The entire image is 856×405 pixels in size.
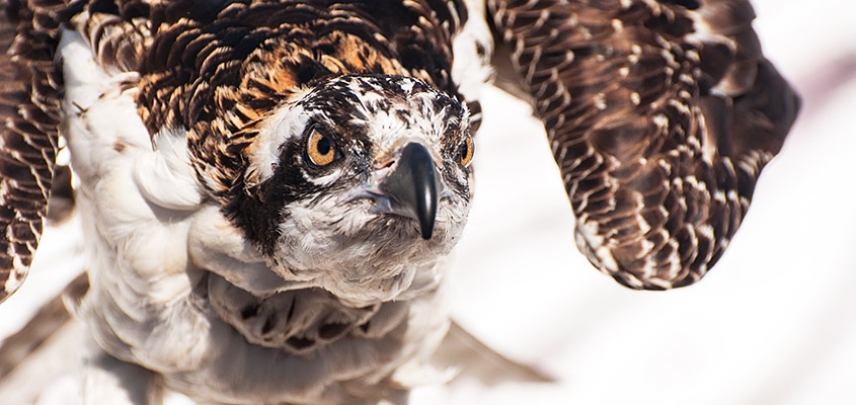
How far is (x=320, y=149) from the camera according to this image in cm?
228

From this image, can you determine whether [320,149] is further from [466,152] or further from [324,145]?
[466,152]

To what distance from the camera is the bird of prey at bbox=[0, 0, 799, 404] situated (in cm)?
232

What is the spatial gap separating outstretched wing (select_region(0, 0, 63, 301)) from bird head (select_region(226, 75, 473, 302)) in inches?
36.6

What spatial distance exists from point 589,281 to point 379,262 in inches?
143

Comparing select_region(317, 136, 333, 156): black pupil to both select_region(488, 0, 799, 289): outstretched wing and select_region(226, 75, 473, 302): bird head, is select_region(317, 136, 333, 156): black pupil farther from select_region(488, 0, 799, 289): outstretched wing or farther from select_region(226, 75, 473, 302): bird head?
select_region(488, 0, 799, 289): outstretched wing

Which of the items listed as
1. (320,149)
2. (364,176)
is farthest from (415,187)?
(320,149)

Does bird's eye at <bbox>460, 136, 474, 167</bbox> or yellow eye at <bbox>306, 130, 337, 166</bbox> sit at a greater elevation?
yellow eye at <bbox>306, 130, 337, 166</bbox>

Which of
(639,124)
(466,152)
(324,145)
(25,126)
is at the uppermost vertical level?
(324,145)

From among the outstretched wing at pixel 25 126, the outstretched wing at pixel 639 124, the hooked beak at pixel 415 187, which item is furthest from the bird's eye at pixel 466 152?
the outstretched wing at pixel 25 126

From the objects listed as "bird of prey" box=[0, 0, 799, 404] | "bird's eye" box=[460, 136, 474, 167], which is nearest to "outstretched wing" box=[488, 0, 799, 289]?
"bird of prey" box=[0, 0, 799, 404]

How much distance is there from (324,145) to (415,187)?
0.87ft

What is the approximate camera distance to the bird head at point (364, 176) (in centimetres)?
222

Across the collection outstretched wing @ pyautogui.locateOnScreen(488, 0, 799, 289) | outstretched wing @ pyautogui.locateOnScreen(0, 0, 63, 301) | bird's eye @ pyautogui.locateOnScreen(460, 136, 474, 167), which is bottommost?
outstretched wing @ pyautogui.locateOnScreen(488, 0, 799, 289)

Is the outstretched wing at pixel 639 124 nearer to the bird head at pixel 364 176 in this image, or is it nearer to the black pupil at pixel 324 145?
the bird head at pixel 364 176
